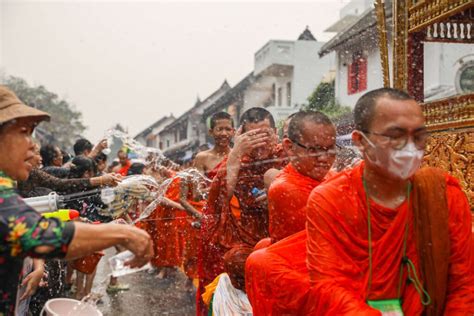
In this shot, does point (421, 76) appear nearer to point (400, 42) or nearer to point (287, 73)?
point (400, 42)

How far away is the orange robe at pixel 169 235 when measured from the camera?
886 cm

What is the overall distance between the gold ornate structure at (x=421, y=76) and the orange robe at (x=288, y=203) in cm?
104

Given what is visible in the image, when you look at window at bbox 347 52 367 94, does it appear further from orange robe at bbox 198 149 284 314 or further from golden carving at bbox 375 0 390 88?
orange robe at bbox 198 149 284 314

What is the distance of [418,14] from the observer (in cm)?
432

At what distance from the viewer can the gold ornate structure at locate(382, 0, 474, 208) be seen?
3555mm

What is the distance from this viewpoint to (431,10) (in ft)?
13.5

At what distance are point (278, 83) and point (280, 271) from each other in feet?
90.0

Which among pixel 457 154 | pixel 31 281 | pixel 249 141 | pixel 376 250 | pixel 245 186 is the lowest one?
pixel 31 281

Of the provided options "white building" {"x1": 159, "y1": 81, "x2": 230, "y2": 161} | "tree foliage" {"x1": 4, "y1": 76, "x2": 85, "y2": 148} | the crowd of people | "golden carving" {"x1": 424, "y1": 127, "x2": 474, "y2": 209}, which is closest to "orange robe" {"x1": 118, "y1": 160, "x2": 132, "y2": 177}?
the crowd of people

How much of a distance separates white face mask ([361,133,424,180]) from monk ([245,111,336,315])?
0.72 meters

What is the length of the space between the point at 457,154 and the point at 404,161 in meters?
1.39

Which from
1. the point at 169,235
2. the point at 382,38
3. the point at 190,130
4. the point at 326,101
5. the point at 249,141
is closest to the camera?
the point at 249,141

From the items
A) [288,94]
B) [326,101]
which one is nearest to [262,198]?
[326,101]

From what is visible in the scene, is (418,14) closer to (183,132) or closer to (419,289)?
(419,289)
